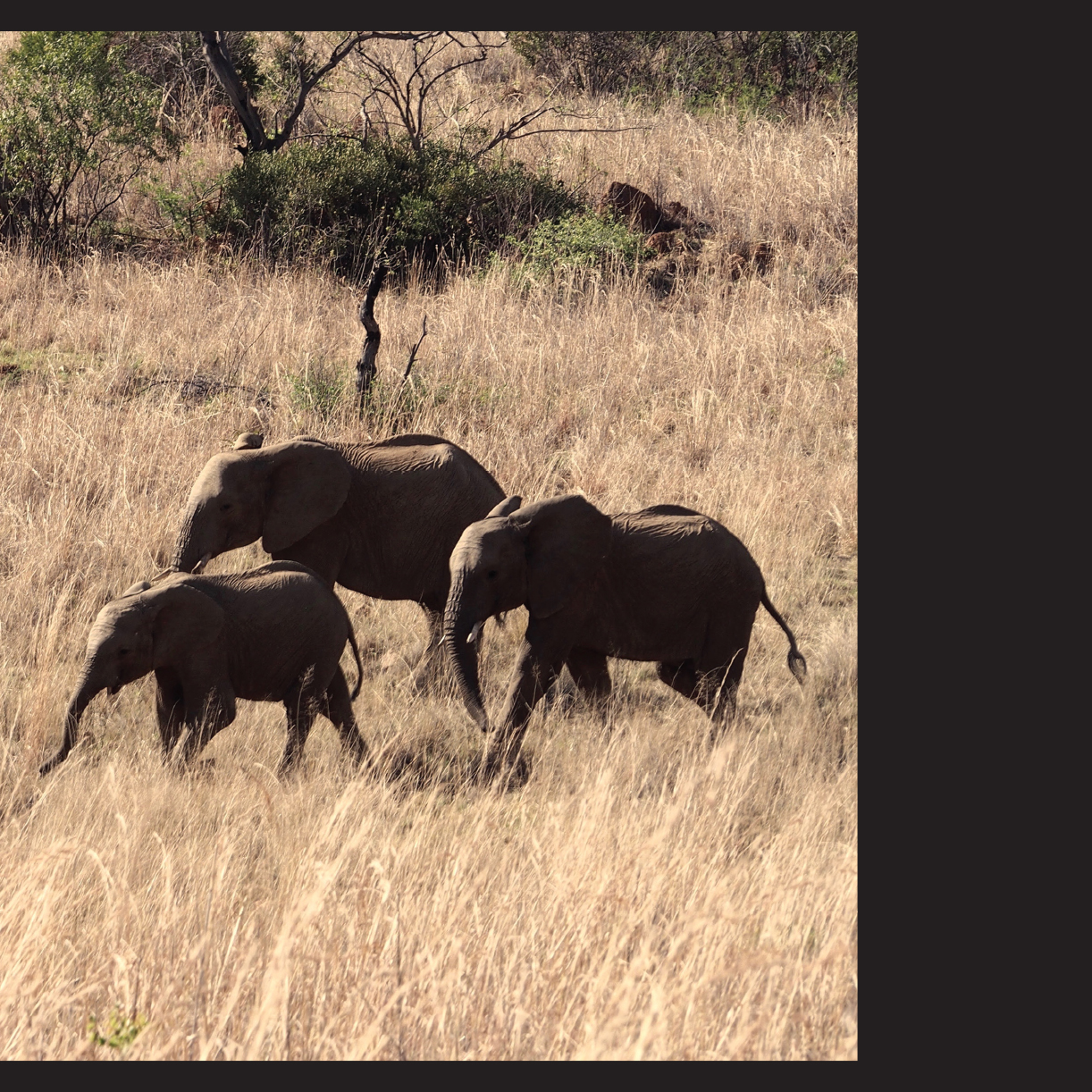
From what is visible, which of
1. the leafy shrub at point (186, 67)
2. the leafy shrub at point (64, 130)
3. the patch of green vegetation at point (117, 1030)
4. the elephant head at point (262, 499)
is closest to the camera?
the patch of green vegetation at point (117, 1030)

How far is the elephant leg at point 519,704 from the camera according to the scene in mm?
5312

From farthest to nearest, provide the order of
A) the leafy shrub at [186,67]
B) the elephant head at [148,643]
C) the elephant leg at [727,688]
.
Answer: the leafy shrub at [186,67] → the elephant leg at [727,688] → the elephant head at [148,643]

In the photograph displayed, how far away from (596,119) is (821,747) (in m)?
12.8

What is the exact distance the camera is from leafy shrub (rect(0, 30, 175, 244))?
42.9 ft

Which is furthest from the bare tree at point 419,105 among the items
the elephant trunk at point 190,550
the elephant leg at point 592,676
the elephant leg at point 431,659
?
the elephant leg at point 592,676

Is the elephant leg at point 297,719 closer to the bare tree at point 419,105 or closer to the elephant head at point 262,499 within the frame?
the elephant head at point 262,499

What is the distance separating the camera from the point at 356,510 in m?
6.17

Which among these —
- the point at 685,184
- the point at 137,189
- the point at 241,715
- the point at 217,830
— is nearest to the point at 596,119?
the point at 685,184

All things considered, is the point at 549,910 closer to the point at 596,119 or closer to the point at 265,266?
the point at 265,266

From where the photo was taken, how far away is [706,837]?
4.40m

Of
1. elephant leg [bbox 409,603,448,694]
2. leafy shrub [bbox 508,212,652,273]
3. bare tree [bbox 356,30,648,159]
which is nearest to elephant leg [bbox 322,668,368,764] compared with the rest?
elephant leg [bbox 409,603,448,694]

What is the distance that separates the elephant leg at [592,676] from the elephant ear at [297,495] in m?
1.32

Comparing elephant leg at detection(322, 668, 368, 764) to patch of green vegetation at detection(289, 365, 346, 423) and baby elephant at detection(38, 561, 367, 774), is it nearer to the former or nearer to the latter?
baby elephant at detection(38, 561, 367, 774)

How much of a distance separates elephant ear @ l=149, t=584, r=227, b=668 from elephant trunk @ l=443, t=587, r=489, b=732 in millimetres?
918
